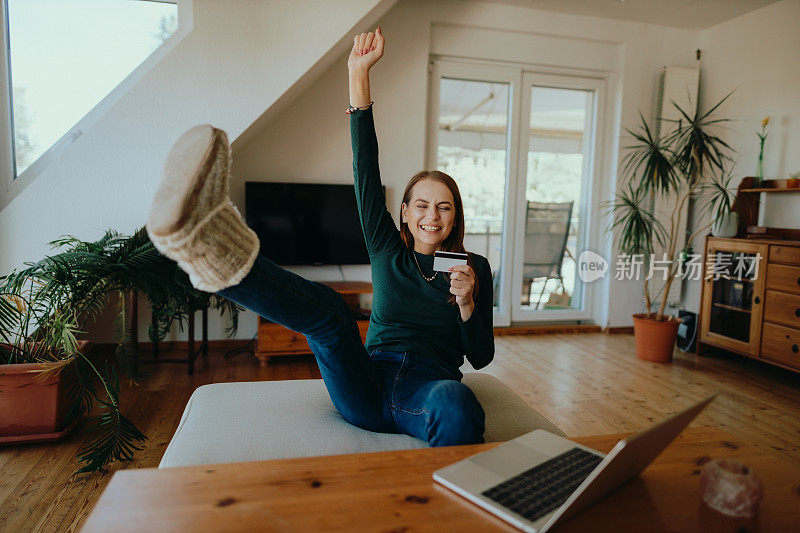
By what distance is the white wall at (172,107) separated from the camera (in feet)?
8.63

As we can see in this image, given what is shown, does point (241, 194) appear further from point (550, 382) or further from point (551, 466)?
point (551, 466)

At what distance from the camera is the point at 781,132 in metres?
3.60

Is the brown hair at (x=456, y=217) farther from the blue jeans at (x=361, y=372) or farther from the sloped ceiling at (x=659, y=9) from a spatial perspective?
the sloped ceiling at (x=659, y=9)

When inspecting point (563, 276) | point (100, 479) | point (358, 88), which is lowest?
point (100, 479)

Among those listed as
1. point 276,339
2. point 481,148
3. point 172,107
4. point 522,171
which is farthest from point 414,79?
point 276,339

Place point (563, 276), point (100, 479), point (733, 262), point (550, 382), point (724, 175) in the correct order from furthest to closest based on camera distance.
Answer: point (563, 276) < point (724, 175) < point (733, 262) < point (550, 382) < point (100, 479)

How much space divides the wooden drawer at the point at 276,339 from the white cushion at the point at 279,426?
1.61m

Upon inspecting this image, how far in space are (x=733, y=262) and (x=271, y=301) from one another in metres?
3.62

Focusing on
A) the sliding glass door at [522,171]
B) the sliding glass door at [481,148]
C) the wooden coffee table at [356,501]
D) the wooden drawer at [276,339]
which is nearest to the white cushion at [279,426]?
the wooden coffee table at [356,501]

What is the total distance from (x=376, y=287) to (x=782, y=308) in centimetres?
290

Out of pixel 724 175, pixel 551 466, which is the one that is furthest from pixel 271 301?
pixel 724 175

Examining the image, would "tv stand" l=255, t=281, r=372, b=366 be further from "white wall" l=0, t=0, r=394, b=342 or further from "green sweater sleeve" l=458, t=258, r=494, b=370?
"green sweater sleeve" l=458, t=258, r=494, b=370

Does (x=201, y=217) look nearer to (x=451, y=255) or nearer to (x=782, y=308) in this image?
(x=451, y=255)

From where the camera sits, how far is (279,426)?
50.6 inches
